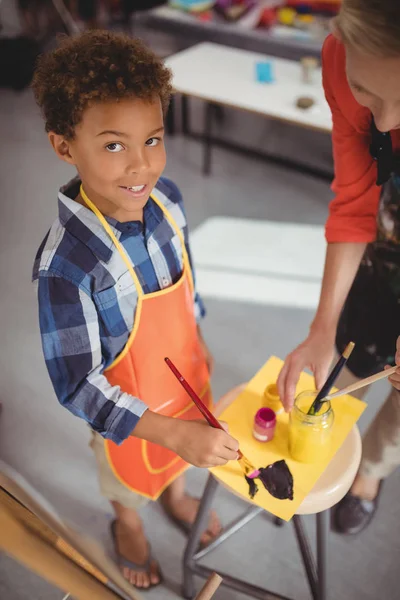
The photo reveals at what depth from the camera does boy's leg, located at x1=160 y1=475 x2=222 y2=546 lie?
5.41ft

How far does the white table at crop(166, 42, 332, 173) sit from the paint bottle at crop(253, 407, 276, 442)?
1742 millimetres

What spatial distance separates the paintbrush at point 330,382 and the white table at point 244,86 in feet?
5.69

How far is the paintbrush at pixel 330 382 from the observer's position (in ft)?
3.25

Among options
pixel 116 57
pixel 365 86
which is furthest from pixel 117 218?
pixel 365 86

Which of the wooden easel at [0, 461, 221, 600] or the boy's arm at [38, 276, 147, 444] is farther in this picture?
the boy's arm at [38, 276, 147, 444]

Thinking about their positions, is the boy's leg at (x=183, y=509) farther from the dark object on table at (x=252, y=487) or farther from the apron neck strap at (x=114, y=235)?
the apron neck strap at (x=114, y=235)

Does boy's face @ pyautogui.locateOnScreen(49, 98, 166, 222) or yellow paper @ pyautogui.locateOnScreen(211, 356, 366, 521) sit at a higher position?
boy's face @ pyautogui.locateOnScreen(49, 98, 166, 222)

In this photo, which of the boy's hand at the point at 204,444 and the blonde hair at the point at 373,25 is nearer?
the blonde hair at the point at 373,25

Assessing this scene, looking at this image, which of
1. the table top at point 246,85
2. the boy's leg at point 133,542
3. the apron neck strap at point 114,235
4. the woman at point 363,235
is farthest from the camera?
the table top at point 246,85

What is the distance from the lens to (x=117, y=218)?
1.05m

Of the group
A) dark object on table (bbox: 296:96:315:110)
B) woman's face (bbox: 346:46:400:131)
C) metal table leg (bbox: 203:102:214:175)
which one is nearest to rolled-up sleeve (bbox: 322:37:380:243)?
woman's face (bbox: 346:46:400:131)

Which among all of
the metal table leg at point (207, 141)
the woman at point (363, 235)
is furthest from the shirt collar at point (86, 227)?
the metal table leg at point (207, 141)

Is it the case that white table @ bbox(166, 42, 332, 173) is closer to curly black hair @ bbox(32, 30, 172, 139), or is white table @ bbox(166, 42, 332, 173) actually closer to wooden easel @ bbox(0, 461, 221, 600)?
curly black hair @ bbox(32, 30, 172, 139)

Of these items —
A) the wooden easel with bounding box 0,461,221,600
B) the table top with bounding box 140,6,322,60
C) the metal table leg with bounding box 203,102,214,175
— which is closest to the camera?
the wooden easel with bounding box 0,461,221,600
